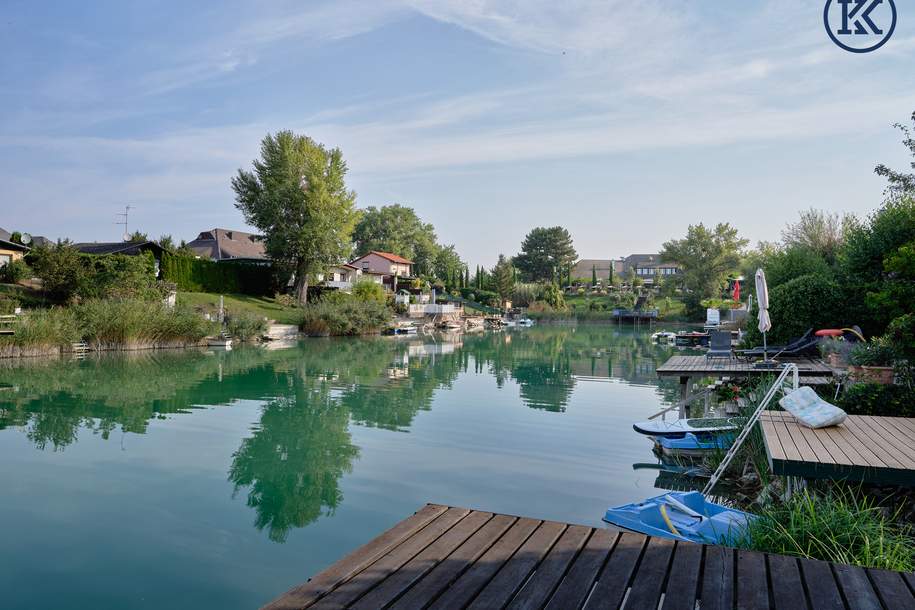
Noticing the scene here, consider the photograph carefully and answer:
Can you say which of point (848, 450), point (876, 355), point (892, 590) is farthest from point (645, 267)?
point (892, 590)

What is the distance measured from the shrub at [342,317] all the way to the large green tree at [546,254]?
45.4m

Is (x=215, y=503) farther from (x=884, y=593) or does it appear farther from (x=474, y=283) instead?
(x=474, y=283)

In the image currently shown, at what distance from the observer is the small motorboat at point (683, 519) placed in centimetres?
519

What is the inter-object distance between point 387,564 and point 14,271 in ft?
112

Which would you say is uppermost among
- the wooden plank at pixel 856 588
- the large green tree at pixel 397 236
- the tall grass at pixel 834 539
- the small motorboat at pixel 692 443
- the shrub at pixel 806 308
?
the large green tree at pixel 397 236

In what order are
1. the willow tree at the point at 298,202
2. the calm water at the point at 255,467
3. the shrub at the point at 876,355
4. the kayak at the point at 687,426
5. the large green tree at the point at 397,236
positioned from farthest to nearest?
the large green tree at the point at 397,236 → the willow tree at the point at 298,202 → the kayak at the point at 687,426 → the shrub at the point at 876,355 → the calm water at the point at 255,467

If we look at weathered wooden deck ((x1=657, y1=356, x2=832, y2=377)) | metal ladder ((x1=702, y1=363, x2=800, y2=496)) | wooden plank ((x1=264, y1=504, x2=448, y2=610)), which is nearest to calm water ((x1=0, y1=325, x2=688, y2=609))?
metal ladder ((x1=702, y1=363, x2=800, y2=496))

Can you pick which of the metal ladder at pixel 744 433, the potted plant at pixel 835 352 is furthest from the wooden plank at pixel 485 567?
the potted plant at pixel 835 352

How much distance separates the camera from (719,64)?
43.1 feet

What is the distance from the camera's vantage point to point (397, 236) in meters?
80.2

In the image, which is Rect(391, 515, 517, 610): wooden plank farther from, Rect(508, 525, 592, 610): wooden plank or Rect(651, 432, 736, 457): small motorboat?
Rect(651, 432, 736, 457): small motorboat

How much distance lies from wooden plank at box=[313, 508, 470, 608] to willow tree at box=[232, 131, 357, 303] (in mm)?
39217

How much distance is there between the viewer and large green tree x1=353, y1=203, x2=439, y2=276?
8038cm

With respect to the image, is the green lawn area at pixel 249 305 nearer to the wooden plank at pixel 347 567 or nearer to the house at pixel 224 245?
the house at pixel 224 245
